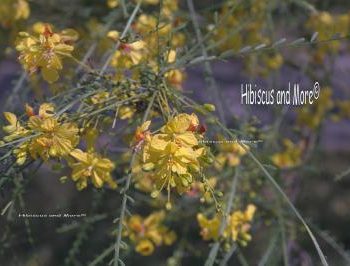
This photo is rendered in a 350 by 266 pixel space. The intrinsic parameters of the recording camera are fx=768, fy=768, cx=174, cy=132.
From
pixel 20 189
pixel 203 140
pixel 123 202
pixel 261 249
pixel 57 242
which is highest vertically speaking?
pixel 203 140

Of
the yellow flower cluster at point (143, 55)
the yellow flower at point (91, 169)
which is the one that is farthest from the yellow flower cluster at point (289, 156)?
the yellow flower at point (91, 169)

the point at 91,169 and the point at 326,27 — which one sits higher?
the point at 326,27

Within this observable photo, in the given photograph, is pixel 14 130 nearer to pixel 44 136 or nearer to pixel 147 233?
pixel 44 136

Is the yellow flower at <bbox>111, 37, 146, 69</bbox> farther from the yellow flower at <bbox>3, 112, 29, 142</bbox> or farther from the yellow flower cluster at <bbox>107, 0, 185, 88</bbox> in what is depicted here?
the yellow flower at <bbox>3, 112, 29, 142</bbox>

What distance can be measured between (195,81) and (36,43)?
5028mm

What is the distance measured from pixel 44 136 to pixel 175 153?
0.79 feet

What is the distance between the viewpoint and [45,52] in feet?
4.77

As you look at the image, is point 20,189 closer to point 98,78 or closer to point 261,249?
point 98,78

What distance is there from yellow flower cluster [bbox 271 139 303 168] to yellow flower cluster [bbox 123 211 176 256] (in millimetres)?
460

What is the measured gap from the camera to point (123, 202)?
1.36m

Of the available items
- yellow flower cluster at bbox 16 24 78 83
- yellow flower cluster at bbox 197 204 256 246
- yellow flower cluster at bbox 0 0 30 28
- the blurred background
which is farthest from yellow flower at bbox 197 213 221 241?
yellow flower cluster at bbox 0 0 30 28

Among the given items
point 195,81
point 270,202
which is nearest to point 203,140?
point 270,202

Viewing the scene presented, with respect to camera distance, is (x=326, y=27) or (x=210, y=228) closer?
(x=210, y=228)

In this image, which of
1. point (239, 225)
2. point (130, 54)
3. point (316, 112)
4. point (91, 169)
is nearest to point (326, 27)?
point (316, 112)
